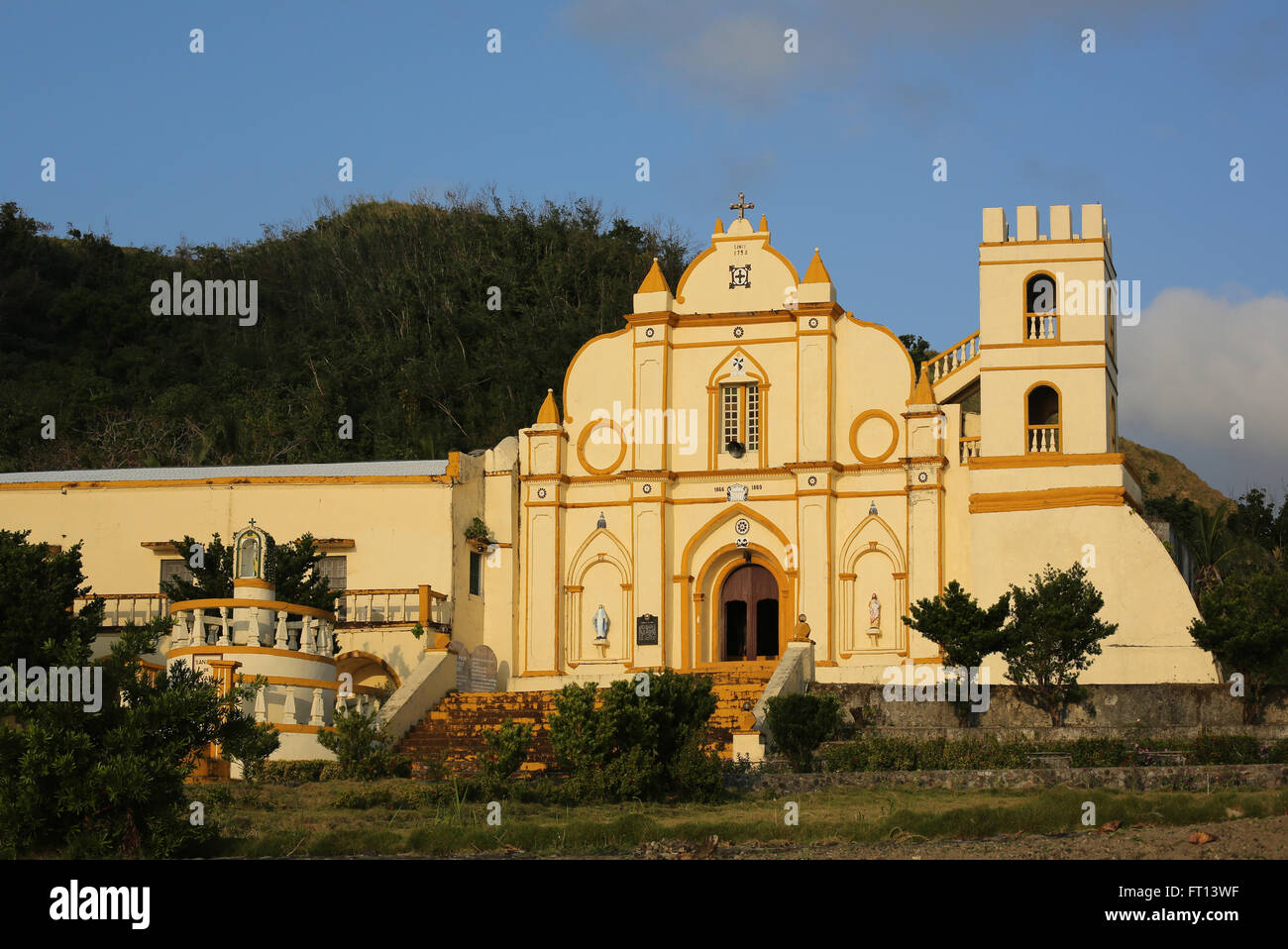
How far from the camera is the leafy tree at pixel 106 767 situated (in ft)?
52.9

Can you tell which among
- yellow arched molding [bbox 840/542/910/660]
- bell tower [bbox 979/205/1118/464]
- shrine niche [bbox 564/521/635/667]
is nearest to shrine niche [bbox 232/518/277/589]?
shrine niche [bbox 564/521/635/667]

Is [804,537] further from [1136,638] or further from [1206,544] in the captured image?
[1206,544]

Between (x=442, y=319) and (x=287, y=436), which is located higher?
(x=442, y=319)

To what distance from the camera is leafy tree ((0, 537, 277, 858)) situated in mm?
16109

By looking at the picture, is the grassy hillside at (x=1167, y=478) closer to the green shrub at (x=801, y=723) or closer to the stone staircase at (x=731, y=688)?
the stone staircase at (x=731, y=688)

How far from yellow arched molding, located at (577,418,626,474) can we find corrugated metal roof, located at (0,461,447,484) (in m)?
2.90

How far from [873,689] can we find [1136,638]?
4985 millimetres

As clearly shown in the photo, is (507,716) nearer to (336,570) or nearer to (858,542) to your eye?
(336,570)

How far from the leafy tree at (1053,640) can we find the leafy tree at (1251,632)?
171 cm

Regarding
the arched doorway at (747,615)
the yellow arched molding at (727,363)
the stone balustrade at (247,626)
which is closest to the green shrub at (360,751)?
the stone balustrade at (247,626)

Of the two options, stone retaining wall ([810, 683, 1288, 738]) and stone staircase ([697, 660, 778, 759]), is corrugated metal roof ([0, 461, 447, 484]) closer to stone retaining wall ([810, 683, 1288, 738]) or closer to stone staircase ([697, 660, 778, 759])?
stone staircase ([697, 660, 778, 759])

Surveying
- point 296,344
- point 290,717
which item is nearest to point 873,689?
point 290,717

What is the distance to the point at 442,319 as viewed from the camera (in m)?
50.8
